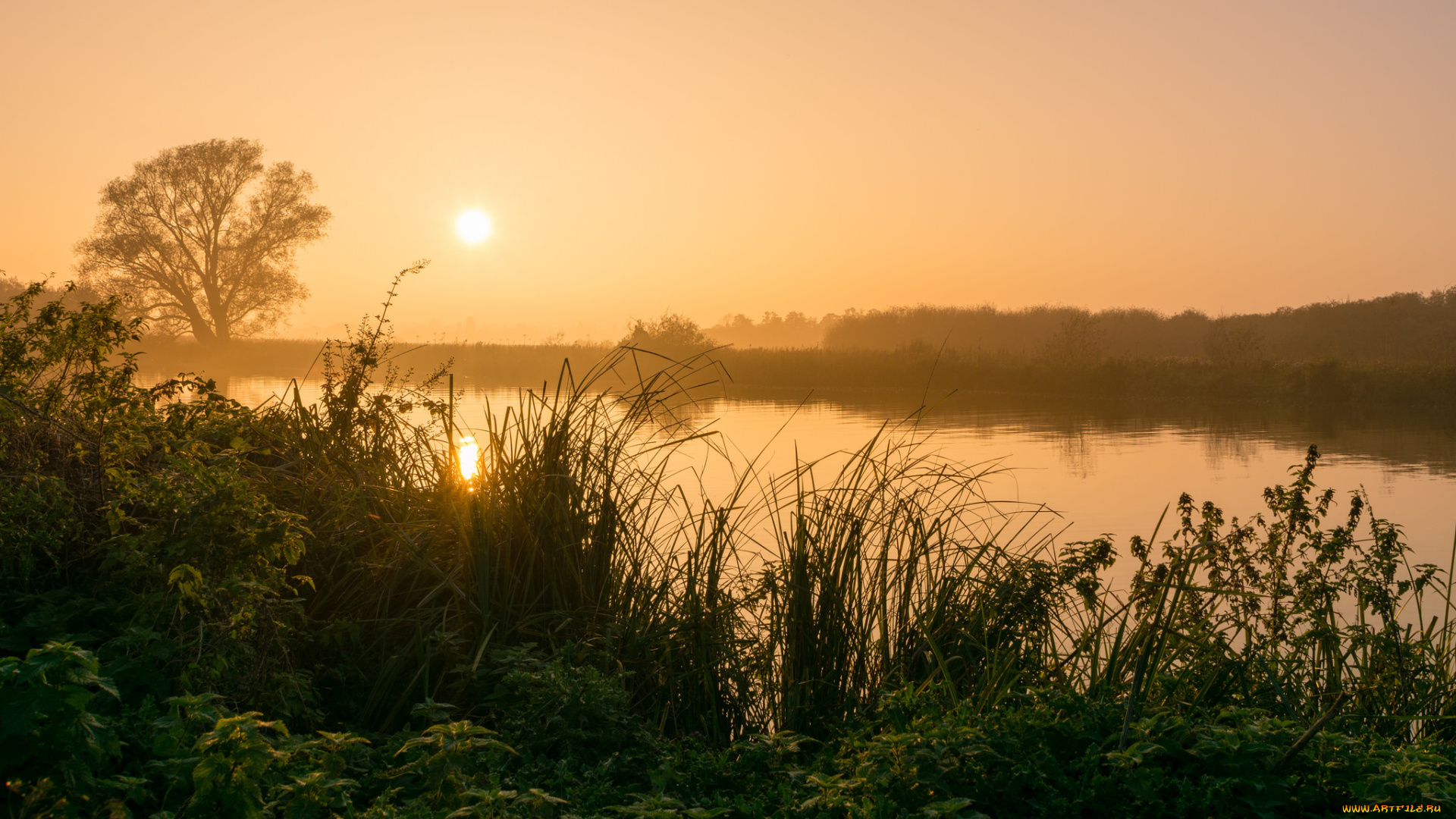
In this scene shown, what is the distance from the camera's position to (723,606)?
10.8 ft

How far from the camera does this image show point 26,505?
2420 millimetres

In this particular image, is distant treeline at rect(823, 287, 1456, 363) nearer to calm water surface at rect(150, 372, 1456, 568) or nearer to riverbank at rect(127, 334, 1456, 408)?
riverbank at rect(127, 334, 1456, 408)

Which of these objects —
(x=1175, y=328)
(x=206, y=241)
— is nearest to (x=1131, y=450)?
(x=206, y=241)

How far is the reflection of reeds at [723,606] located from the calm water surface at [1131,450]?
1.97ft

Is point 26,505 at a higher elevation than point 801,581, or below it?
higher

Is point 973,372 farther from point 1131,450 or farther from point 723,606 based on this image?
point 723,606

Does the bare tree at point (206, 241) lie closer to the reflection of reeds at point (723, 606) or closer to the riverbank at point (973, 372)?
the riverbank at point (973, 372)

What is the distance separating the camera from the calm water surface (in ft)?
25.5

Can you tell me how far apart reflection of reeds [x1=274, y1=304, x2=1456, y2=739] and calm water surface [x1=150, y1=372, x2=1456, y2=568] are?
0.60m

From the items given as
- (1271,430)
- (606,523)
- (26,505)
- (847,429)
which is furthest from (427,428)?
(1271,430)

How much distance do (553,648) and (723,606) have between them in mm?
643

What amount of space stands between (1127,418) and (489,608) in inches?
709

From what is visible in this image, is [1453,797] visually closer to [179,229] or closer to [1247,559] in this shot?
[1247,559]

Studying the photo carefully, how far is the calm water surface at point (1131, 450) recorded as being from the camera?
7.78 m
